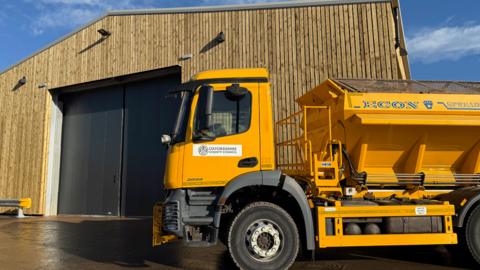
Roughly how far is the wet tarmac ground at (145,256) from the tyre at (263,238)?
2.98 ft

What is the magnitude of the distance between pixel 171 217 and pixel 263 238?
1.41 metres

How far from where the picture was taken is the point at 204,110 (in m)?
5.93

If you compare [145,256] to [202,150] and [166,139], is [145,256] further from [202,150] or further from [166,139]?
[202,150]

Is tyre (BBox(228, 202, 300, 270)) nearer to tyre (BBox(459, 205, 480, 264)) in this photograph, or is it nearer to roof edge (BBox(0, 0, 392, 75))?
tyre (BBox(459, 205, 480, 264))

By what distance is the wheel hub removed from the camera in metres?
5.85

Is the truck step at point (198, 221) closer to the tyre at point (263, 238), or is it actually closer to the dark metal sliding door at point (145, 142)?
the tyre at point (263, 238)

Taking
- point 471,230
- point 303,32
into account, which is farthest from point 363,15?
point 471,230

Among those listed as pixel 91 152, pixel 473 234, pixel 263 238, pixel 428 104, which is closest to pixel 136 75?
pixel 91 152

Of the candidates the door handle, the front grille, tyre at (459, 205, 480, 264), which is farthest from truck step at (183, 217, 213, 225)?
tyre at (459, 205, 480, 264)

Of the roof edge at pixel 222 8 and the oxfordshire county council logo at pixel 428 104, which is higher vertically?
the roof edge at pixel 222 8

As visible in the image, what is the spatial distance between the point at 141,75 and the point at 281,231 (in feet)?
37.1

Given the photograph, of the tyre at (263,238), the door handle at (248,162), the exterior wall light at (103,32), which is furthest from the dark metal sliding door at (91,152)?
the tyre at (263,238)

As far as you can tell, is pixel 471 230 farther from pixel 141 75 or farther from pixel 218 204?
pixel 141 75

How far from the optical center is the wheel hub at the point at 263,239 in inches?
230
